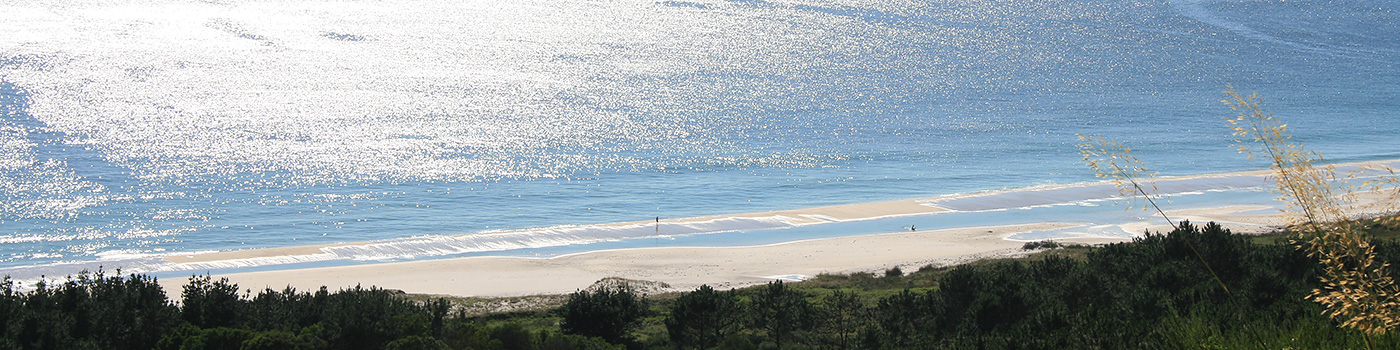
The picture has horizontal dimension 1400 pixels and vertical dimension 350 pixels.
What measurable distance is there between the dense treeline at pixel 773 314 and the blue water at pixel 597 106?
23.9 m

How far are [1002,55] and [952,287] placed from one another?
113m

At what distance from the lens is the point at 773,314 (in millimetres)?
20500

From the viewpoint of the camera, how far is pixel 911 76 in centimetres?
11200

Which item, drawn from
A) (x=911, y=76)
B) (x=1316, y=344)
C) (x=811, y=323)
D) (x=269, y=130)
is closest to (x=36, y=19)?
(x=269, y=130)

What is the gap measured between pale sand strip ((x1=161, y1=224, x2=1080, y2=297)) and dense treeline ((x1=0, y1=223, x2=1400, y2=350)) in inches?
514

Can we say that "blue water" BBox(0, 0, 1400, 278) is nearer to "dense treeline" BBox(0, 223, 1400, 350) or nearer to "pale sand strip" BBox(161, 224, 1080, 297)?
"pale sand strip" BBox(161, 224, 1080, 297)

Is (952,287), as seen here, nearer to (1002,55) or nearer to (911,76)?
(911,76)

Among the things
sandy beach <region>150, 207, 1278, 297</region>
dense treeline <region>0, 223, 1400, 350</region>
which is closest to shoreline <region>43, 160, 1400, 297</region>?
sandy beach <region>150, 207, 1278, 297</region>

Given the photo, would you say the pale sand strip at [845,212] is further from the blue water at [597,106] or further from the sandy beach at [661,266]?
the sandy beach at [661,266]

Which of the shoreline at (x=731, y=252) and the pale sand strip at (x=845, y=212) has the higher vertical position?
the pale sand strip at (x=845, y=212)

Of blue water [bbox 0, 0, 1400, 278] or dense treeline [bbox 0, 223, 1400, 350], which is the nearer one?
dense treeline [bbox 0, 223, 1400, 350]

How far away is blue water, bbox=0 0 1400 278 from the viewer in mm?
52094

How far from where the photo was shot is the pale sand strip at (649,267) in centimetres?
3488

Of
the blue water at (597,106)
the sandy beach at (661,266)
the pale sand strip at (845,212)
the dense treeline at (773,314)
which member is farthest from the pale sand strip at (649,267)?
the dense treeline at (773,314)
